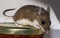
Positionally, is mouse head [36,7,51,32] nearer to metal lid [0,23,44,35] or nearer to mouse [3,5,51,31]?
mouse [3,5,51,31]

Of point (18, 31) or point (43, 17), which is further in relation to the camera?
point (43, 17)

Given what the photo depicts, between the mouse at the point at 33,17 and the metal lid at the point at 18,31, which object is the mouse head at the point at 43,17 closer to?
the mouse at the point at 33,17

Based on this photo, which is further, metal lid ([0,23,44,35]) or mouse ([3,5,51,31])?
mouse ([3,5,51,31])

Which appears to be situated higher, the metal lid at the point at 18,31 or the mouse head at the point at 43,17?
the mouse head at the point at 43,17

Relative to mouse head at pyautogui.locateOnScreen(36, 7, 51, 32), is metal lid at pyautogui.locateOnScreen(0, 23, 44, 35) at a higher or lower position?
lower

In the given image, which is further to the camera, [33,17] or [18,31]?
[33,17]

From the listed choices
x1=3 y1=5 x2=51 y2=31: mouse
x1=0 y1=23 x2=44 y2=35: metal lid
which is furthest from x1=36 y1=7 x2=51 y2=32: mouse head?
x1=0 y1=23 x2=44 y2=35: metal lid

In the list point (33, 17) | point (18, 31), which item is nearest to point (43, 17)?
point (33, 17)

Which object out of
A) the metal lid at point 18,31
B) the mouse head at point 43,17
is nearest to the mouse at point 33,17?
→ the mouse head at point 43,17

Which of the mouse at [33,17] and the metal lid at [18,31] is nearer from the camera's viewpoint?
the metal lid at [18,31]

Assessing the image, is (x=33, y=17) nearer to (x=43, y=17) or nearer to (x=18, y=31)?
(x=43, y=17)

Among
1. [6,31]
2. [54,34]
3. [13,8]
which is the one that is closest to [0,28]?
[6,31]
